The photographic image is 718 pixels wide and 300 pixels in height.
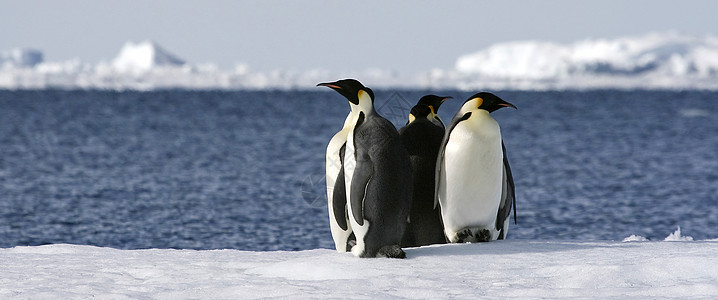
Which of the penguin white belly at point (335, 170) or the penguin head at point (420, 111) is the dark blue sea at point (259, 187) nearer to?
the penguin head at point (420, 111)

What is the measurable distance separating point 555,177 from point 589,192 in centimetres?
266

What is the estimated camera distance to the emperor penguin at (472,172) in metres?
6.65

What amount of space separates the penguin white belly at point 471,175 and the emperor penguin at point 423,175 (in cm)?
15

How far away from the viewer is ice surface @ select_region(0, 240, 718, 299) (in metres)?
5.13

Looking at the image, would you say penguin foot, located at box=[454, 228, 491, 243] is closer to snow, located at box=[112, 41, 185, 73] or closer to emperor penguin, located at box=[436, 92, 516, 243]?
emperor penguin, located at box=[436, 92, 516, 243]

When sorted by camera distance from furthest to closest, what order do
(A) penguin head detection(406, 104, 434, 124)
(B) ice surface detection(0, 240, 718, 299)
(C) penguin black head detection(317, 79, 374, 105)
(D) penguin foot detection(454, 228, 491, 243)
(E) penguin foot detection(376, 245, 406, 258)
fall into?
(A) penguin head detection(406, 104, 434, 124), (D) penguin foot detection(454, 228, 491, 243), (C) penguin black head detection(317, 79, 374, 105), (E) penguin foot detection(376, 245, 406, 258), (B) ice surface detection(0, 240, 718, 299)

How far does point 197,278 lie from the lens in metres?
5.70

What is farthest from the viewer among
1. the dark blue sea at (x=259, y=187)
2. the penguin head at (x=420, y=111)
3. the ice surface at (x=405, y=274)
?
the dark blue sea at (x=259, y=187)

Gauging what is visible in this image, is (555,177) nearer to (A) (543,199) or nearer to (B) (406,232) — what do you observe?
(A) (543,199)

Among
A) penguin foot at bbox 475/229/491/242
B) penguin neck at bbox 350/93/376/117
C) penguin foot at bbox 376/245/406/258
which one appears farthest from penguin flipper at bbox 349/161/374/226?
penguin foot at bbox 475/229/491/242

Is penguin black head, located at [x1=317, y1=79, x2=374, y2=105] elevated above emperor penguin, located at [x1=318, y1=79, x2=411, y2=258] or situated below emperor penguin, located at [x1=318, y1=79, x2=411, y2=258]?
above

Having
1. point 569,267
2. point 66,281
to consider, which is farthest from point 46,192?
point 569,267

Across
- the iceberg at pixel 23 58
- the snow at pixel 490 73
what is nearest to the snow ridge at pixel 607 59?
the snow at pixel 490 73

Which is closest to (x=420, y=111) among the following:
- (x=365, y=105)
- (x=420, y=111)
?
(x=420, y=111)
